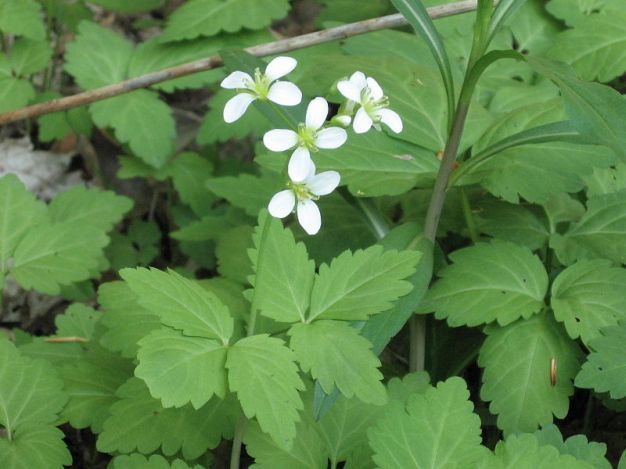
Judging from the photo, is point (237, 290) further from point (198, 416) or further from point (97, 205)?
point (97, 205)

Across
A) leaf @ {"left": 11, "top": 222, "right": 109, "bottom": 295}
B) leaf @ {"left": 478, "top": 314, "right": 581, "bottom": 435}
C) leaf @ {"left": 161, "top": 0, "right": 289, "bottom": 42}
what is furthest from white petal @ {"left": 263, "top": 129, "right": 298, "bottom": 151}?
leaf @ {"left": 161, "top": 0, "right": 289, "bottom": 42}

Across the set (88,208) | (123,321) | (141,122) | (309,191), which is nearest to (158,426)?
(123,321)

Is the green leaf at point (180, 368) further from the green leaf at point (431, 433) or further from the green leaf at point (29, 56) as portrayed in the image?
the green leaf at point (29, 56)

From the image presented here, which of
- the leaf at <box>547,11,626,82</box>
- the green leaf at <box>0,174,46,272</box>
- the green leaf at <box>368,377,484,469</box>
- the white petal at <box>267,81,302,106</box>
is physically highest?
the white petal at <box>267,81,302,106</box>

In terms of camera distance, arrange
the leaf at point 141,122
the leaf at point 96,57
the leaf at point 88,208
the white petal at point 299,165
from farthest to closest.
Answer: the leaf at point 96,57 < the leaf at point 141,122 < the leaf at point 88,208 < the white petal at point 299,165

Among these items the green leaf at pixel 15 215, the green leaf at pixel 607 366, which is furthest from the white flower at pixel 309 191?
the green leaf at pixel 15 215

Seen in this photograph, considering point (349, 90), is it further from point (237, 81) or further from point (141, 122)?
point (141, 122)

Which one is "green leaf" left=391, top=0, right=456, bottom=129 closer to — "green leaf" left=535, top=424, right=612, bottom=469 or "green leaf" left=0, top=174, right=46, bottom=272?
"green leaf" left=535, top=424, right=612, bottom=469
